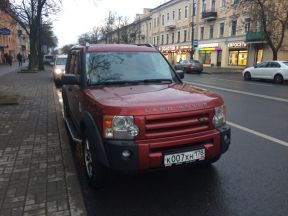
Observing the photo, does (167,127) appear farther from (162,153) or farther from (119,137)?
(119,137)

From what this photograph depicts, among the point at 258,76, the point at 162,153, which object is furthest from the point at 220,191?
the point at 258,76

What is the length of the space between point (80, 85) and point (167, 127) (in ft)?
5.82

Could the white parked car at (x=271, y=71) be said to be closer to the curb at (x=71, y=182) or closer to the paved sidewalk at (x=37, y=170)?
the paved sidewalk at (x=37, y=170)

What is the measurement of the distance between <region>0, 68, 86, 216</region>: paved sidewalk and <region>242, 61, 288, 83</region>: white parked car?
56.8ft

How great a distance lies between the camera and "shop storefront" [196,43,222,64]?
44938 mm

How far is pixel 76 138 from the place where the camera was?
5.16 meters

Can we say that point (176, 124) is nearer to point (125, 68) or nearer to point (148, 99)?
point (148, 99)

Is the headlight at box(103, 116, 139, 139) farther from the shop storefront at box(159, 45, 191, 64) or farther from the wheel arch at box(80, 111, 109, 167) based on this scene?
the shop storefront at box(159, 45, 191, 64)

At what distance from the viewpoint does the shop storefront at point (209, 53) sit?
44938 mm

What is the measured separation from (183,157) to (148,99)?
820 mm

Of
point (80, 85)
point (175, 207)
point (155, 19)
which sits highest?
point (155, 19)

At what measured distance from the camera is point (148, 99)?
12.4 feet

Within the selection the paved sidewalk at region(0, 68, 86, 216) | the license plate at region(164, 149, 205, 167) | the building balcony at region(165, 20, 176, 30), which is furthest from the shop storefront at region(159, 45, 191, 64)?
the license plate at region(164, 149, 205, 167)

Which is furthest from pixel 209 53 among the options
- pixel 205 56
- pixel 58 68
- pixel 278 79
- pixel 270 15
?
pixel 58 68
